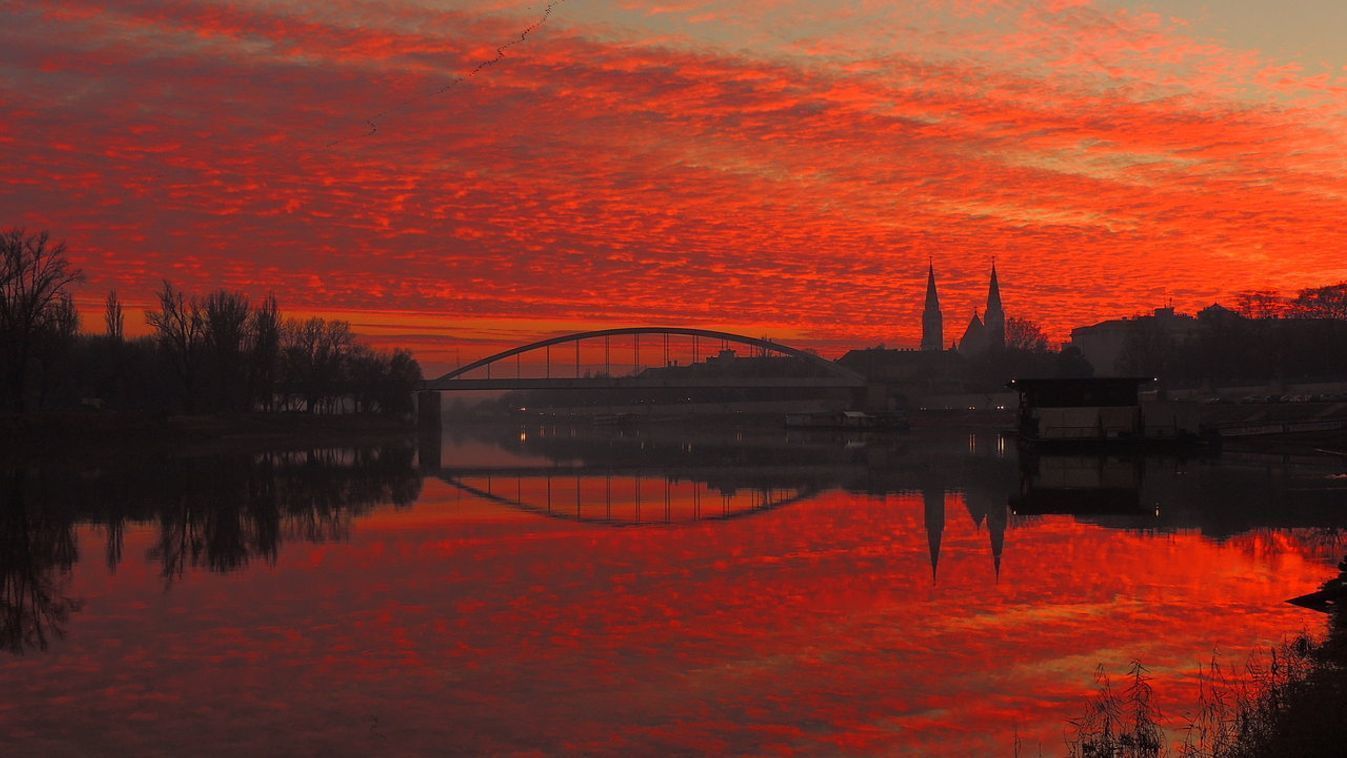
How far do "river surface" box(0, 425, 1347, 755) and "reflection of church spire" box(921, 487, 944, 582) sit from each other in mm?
183

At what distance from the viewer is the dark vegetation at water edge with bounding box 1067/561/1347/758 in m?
→ 11.2

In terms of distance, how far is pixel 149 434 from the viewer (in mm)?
77250

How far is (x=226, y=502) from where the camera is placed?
38.9 meters

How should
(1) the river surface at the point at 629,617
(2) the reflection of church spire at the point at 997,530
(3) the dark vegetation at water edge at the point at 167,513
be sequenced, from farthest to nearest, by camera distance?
(2) the reflection of church spire at the point at 997,530 < (3) the dark vegetation at water edge at the point at 167,513 < (1) the river surface at the point at 629,617

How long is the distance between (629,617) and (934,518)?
16.3m

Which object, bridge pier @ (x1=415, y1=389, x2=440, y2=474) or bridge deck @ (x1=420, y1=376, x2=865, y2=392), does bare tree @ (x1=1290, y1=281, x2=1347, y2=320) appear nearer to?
bridge deck @ (x1=420, y1=376, x2=865, y2=392)

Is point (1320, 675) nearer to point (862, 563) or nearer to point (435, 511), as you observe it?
point (862, 563)

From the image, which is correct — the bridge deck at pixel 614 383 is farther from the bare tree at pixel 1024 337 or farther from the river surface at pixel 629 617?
the river surface at pixel 629 617

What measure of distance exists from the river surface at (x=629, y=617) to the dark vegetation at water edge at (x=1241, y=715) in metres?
0.26

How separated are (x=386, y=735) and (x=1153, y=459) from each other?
182ft

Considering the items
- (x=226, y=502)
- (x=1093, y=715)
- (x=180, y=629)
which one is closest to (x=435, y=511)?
(x=226, y=502)

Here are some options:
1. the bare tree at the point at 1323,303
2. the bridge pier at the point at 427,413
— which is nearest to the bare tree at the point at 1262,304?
the bare tree at the point at 1323,303

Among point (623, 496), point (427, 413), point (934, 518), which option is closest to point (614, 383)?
point (427, 413)

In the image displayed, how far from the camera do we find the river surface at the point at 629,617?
12734mm
